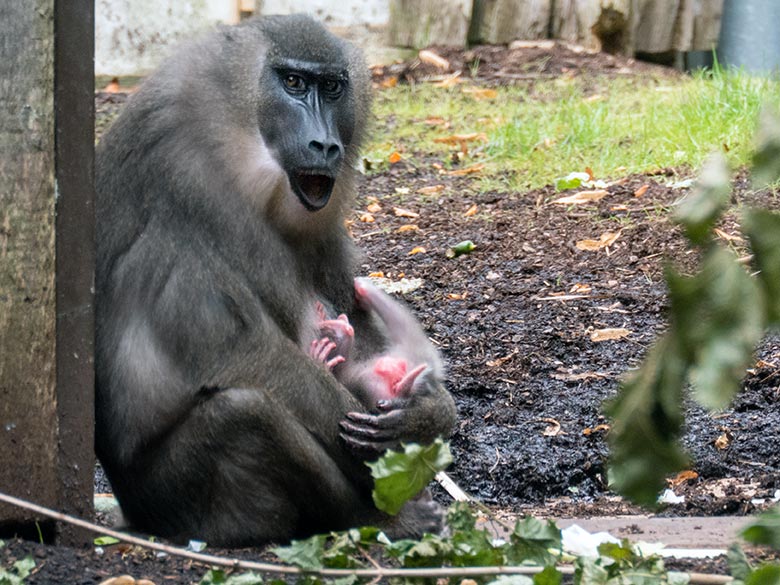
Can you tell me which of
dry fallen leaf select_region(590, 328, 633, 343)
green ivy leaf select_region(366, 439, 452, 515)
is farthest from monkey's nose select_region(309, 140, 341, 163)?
dry fallen leaf select_region(590, 328, 633, 343)

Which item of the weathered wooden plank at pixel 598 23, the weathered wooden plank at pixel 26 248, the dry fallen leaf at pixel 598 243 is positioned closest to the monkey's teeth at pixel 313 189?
the weathered wooden plank at pixel 26 248

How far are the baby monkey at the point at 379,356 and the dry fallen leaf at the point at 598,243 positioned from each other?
2785mm

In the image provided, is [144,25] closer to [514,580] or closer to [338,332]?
[338,332]

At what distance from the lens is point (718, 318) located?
1.59 meters

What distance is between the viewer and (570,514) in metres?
4.64

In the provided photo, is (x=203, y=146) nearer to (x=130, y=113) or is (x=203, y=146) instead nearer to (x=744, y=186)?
(x=130, y=113)

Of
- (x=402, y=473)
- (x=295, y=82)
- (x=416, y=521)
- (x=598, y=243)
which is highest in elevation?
(x=295, y=82)

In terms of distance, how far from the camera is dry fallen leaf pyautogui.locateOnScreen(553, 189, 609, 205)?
7707 millimetres

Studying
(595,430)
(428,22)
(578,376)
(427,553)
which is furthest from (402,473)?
(428,22)

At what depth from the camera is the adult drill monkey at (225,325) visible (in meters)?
3.91

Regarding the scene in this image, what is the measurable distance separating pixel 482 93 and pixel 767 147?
30.0 feet

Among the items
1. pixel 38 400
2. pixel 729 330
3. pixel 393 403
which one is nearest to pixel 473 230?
pixel 393 403

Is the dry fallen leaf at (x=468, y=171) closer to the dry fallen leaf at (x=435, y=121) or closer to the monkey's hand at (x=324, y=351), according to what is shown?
the dry fallen leaf at (x=435, y=121)

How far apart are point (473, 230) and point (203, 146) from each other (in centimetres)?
369
